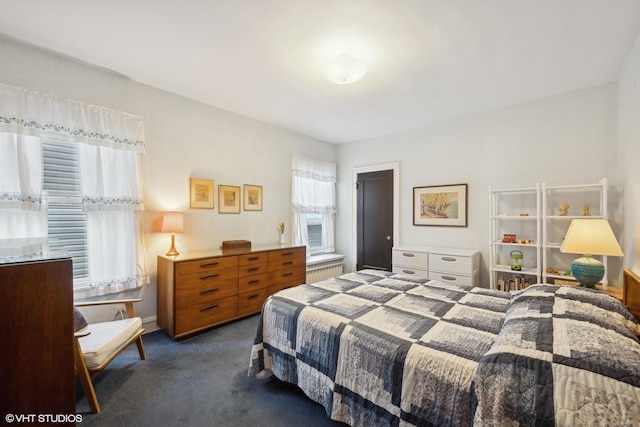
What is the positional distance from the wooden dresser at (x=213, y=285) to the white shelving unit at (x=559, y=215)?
3.12 meters

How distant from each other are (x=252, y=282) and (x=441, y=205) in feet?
9.56

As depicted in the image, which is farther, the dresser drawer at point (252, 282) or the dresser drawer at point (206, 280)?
the dresser drawer at point (252, 282)

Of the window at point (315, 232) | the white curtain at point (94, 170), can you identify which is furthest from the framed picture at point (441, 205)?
the white curtain at point (94, 170)

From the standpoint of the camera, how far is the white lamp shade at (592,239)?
205 cm

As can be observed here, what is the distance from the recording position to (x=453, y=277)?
3.41 meters

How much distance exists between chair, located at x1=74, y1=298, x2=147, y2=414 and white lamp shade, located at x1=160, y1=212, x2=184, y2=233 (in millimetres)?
771

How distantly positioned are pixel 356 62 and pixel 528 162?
256 cm

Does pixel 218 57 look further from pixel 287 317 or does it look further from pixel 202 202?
pixel 287 317

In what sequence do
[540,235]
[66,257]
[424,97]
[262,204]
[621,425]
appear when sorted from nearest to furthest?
[621,425], [66,257], [540,235], [424,97], [262,204]

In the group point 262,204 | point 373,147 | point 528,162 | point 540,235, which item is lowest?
point 540,235

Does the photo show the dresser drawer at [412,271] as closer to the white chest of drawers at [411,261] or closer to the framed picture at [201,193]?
the white chest of drawers at [411,261]

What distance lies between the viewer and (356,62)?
2268mm

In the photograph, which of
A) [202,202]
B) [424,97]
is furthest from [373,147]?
[202,202]

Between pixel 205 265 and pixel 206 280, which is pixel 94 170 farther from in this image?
pixel 206 280
